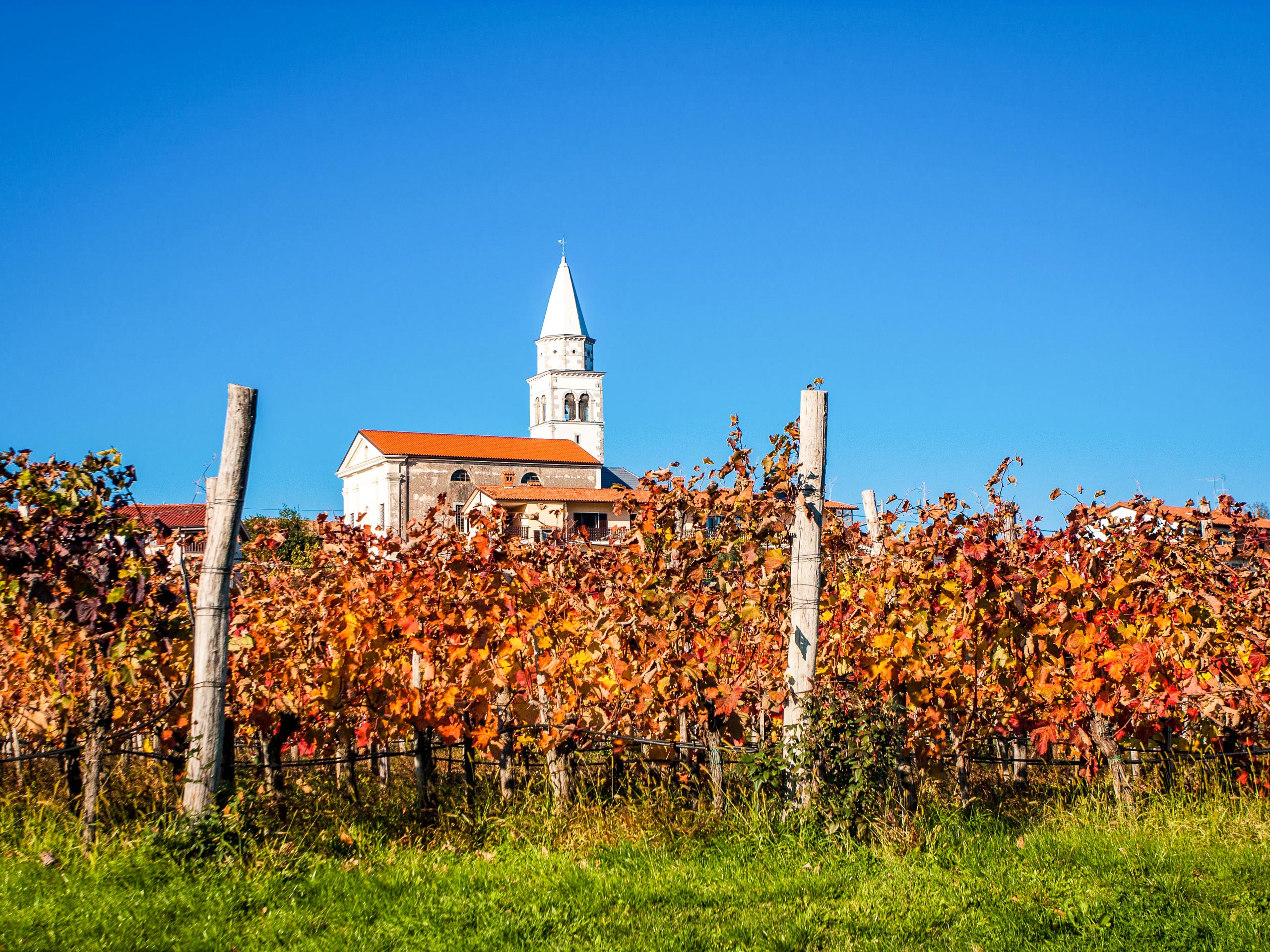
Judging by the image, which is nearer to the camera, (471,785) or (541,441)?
(471,785)

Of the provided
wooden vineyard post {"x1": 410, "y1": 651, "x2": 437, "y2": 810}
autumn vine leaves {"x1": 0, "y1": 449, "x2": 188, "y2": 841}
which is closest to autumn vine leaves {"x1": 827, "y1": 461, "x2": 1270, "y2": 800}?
wooden vineyard post {"x1": 410, "y1": 651, "x2": 437, "y2": 810}

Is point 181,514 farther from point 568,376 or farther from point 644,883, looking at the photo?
point 568,376

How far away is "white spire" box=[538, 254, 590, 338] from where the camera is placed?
8369cm

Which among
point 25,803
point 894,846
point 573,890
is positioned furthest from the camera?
point 25,803

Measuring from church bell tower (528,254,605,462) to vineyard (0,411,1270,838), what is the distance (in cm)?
7607

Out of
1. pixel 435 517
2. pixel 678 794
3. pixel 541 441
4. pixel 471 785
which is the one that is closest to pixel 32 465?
pixel 435 517

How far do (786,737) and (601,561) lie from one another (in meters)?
1.78

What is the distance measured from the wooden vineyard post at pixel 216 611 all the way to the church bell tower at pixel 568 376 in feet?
253

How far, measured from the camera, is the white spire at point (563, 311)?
8369cm

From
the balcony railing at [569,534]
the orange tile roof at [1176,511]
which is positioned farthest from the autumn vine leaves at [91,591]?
the orange tile roof at [1176,511]

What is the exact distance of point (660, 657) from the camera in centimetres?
497

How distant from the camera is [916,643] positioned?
16.7 feet

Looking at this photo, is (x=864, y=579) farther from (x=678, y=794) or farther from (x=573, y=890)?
(x=573, y=890)

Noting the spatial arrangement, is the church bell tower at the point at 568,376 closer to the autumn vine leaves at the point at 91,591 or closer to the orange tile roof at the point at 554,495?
the orange tile roof at the point at 554,495
